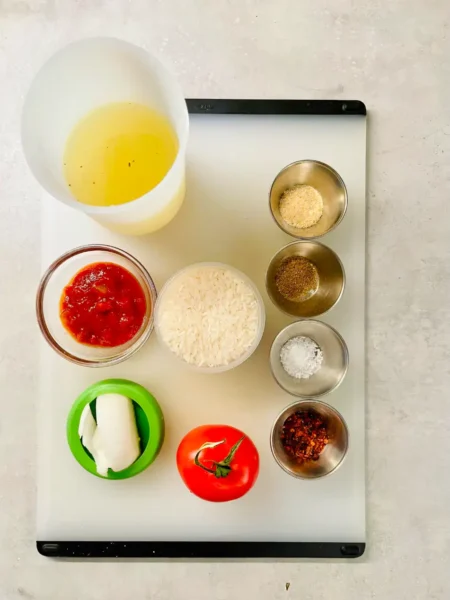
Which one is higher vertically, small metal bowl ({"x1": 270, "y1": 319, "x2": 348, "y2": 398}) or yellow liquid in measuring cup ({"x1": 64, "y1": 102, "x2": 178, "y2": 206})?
yellow liquid in measuring cup ({"x1": 64, "y1": 102, "x2": 178, "y2": 206})

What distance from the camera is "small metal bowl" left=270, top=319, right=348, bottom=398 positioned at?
39.8 inches

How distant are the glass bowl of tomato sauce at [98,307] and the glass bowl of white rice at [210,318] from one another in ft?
0.13

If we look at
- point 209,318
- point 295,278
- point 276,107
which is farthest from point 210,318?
point 276,107

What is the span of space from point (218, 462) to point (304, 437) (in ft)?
0.61

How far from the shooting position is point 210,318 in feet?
3.18

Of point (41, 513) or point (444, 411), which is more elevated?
point (444, 411)

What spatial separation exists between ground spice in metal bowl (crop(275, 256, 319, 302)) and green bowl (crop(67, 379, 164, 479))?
0.30 metres

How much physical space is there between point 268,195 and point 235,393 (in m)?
0.36

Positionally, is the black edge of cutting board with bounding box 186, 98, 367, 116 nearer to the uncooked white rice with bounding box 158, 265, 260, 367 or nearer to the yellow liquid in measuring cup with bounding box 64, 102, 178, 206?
the yellow liquid in measuring cup with bounding box 64, 102, 178, 206

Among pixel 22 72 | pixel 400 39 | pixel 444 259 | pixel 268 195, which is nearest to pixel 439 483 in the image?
pixel 444 259

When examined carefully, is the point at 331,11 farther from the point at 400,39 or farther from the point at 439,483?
the point at 439,483

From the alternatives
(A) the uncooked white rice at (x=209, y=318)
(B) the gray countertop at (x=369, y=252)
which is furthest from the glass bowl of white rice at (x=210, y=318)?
(B) the gray countertop at (x=369, y=252)

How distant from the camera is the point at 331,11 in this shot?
1104 mm

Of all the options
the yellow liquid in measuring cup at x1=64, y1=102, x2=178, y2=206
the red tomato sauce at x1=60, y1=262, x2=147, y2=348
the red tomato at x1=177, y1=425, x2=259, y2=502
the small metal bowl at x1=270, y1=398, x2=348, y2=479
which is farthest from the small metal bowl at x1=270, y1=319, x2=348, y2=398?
the yellow liquid in measuring cup at x1=64, y1=102, x2=178, y2=206
